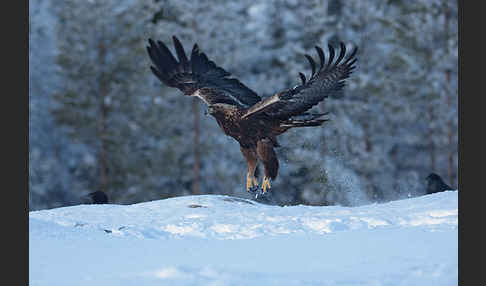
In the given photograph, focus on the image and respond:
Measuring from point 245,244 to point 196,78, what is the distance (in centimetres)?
347

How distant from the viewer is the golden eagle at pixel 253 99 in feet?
26.0

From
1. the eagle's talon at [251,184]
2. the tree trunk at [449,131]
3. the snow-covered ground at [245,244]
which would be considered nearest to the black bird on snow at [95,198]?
the snow-covered ground at [245,244]

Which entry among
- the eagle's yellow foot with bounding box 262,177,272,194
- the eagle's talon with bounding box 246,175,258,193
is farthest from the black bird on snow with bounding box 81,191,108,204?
the eagle's yellow foot with bounding box 262,177,272,194

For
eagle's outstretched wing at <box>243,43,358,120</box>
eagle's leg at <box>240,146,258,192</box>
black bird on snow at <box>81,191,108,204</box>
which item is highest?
eagle's outstretched wing at <box>243,43,358,120</box>

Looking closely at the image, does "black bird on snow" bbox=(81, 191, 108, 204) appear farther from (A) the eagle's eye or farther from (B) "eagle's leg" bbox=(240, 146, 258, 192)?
(A) the eagle's eye

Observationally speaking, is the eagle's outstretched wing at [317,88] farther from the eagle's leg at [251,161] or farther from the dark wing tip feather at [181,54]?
the dark wing tip feather at [181,54]

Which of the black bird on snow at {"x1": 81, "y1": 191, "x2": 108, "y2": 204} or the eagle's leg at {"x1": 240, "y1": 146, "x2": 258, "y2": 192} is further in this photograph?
the black bird on snow at {"x1": 81, "y1": 191, "x2": 108, "y2": 204}

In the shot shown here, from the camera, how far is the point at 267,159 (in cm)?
869

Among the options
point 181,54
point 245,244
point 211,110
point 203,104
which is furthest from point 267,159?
point 203,104

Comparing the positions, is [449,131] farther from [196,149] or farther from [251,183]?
[251,183]

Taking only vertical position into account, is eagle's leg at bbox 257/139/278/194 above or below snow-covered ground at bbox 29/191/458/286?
above

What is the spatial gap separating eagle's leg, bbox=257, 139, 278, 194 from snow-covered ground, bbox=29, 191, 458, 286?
366mm

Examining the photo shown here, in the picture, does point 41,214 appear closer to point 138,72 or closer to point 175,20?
point 138,72

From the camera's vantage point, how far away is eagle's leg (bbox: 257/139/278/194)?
8.66 m
